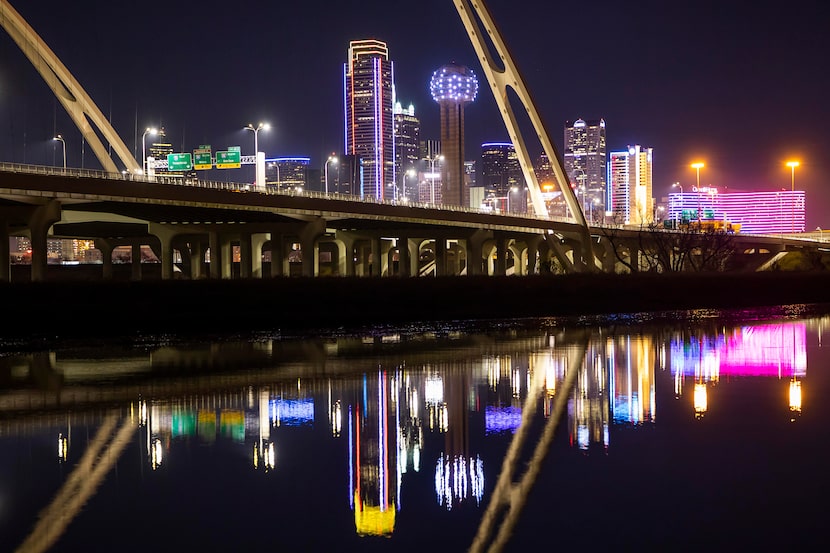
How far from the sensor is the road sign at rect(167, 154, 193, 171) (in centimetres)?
9462

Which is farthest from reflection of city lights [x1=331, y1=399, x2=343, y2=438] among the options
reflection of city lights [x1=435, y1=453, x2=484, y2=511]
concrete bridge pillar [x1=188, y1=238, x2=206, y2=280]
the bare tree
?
concrete bridge pillar [x1=188, y1=238, x2=206, y2=280]

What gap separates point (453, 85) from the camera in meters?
152

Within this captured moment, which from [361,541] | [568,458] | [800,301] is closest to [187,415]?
[568,458]

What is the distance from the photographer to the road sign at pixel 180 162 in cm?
9462

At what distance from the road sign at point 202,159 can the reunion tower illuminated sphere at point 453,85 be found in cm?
5869

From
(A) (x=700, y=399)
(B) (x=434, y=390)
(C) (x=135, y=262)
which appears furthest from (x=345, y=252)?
(A) (x=700, y=399)

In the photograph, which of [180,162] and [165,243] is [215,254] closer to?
[165,243]

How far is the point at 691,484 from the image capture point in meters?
11.3

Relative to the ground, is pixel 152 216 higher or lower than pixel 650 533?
higher

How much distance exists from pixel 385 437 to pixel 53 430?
4726 millimetres

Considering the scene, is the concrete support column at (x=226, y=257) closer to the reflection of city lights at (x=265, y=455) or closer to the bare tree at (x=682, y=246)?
the bare tree at (x=682, y=246)

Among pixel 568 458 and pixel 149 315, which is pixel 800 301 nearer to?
pixel 149 315

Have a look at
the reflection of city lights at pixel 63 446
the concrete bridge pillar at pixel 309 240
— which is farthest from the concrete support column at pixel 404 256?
the reflection of city lights at pixel 63 446

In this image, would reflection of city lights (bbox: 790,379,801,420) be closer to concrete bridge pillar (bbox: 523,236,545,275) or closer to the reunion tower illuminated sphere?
concrete bridge pillar (bbox: 523,236,545,275)
